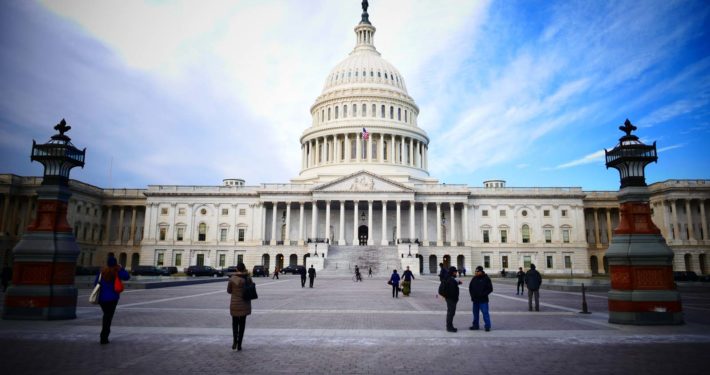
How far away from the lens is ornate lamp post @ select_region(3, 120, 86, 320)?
1656 centimetres

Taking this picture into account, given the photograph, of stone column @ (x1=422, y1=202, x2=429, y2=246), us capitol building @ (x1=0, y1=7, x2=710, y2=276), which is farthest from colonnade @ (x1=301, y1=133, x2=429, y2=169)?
stone column @ (x1=422, y1=202, x2=429, y2=246)

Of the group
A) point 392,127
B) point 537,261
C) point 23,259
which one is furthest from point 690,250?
point 23,259

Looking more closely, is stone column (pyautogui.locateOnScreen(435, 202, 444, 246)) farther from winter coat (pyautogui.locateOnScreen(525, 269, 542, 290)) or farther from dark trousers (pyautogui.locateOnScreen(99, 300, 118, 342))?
dark trousers (pyautogui.locateOnScreen(99, 300, 118, 342))

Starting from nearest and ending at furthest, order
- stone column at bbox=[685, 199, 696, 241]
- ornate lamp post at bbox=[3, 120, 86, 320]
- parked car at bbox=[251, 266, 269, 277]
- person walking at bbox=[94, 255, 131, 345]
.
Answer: person walking at bbox=[94, 255, 131, 345]
ornate lamp post at bbox=[3, 120, 86, 320]
parked car at bbox=[251, 266, 269, 277]
stone column at bbox=[685, 199, 696, 241]

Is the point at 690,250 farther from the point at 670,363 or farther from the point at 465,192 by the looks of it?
the point at 670,363

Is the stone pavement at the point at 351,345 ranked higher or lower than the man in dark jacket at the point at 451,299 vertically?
lower

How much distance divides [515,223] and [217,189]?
52.6 metres

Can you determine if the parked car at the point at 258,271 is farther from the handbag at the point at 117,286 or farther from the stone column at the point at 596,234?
the stone column at the point at 596,234

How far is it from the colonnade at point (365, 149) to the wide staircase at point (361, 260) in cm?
2501

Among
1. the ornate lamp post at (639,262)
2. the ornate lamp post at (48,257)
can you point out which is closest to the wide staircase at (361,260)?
the ornate lamp post at (48,257)

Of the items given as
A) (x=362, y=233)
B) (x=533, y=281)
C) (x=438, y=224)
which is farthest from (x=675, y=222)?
(x=533, y=281)

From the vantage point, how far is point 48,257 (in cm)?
1697

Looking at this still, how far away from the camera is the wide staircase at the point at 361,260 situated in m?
66.5

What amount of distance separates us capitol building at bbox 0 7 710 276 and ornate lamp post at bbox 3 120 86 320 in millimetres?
55186
